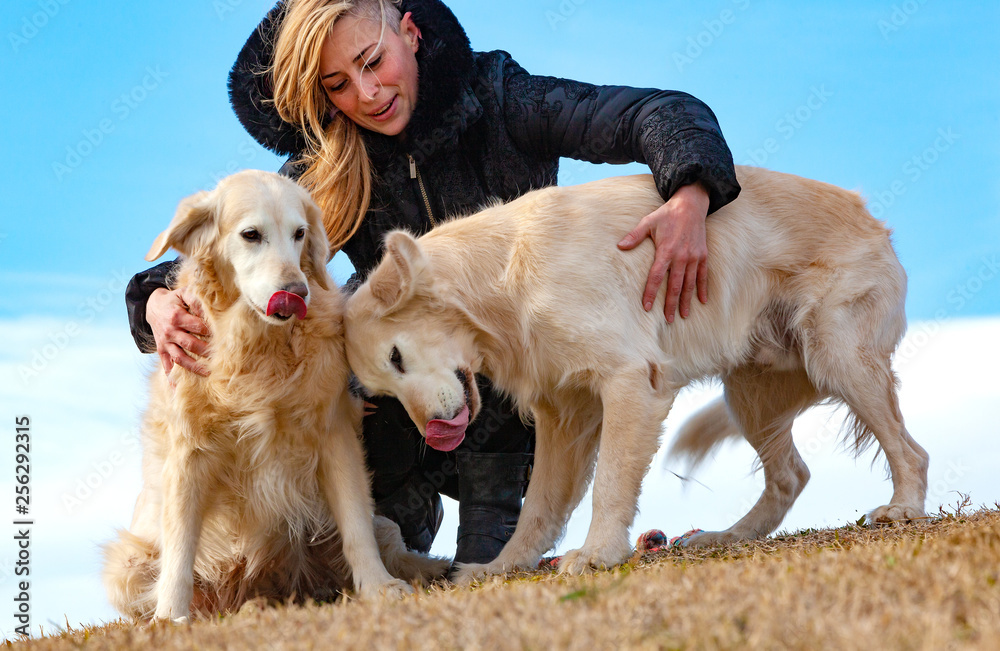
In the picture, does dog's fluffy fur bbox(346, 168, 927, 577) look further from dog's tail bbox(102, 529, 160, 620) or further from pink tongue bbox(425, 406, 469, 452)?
dog's tail bbox(102, 529, 160, 620)

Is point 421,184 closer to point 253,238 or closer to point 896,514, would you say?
point 253,238

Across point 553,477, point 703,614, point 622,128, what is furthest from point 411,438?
point 703,614

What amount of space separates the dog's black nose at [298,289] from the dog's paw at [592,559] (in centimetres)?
140

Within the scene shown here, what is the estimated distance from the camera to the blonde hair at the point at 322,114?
410 cm

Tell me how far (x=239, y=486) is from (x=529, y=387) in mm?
1285

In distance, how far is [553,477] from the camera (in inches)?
150

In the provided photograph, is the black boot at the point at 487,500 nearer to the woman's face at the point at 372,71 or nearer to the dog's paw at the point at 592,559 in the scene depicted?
the dog's paw at the point at 592,559

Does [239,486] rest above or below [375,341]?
below

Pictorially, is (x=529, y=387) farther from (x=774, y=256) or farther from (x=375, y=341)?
(x=774, y=256)

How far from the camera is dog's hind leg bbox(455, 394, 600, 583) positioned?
372 centimetres

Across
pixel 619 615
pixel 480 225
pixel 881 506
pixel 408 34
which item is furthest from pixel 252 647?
pixel 408 34

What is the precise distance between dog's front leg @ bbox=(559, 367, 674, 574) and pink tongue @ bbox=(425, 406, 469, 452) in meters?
0.57

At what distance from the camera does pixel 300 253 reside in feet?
10.6

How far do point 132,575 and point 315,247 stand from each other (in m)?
1.62
